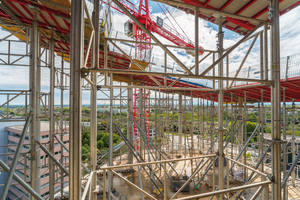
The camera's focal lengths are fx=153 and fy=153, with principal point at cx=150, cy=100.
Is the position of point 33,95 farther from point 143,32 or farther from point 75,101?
point 143,32

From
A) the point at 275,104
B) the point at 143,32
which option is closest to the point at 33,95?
the point at 275,104

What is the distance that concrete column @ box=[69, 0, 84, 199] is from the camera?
1.76 meters

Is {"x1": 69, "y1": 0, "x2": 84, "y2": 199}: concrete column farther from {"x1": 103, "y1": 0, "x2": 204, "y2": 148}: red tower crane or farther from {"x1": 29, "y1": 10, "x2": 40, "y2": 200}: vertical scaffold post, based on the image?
{"x1": 103, "y1": 0, "x2": 204, "y2": 148}: red tower crane

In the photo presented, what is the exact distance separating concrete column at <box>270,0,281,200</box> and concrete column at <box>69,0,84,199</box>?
10.8 feet

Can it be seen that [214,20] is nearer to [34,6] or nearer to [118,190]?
[34,6]

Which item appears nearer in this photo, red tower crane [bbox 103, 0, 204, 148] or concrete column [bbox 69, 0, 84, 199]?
concrete column [bbox 69, 0, 84, 199]

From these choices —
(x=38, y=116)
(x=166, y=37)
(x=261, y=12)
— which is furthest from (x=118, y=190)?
(x=166, y=37)

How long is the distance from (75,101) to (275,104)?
11.1 feet

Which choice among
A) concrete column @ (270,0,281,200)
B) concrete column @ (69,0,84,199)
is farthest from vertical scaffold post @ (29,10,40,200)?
concrete column @ (270,0,281,200)

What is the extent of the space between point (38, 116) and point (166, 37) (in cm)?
1288

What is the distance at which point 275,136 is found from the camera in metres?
2.85

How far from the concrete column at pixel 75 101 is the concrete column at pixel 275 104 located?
3.28m

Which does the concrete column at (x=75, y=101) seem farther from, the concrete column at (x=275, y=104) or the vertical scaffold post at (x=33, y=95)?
the vertical scaffold post at (x=33, y=95)

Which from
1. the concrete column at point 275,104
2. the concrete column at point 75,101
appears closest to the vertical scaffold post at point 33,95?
the concrete column at point 75,101
